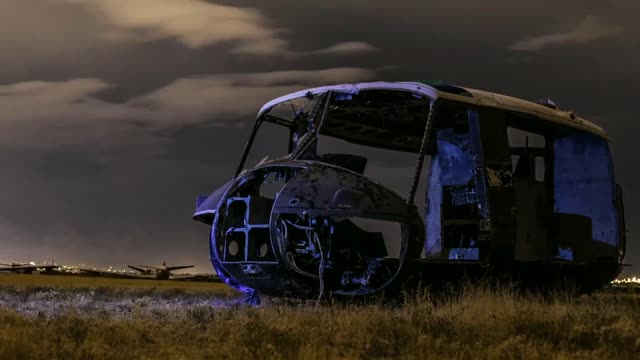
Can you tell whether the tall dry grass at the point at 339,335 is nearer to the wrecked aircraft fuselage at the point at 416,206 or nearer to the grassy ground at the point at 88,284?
the wrecked aircraft fuselage at the point at 416,206

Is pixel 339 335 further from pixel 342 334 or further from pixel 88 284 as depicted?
pixel 88 284

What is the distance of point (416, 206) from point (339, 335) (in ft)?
12.5

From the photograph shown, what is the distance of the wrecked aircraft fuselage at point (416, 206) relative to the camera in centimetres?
1107

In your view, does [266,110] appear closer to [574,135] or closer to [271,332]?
[574,135]

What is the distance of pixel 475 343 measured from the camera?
23.5 ft

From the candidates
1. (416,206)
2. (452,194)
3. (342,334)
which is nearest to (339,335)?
(342,334)

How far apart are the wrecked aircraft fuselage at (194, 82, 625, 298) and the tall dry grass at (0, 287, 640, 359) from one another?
5.24ft

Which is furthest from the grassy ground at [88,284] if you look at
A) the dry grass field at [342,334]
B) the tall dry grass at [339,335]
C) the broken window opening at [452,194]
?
the tall dry grass at [339,335]

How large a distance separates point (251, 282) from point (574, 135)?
7.95 meters

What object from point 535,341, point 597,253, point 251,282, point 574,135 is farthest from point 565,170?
point 535,341

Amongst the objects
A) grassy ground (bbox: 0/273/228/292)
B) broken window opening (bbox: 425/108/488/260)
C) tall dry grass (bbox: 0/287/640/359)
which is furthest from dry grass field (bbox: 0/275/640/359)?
grassy ground (bbox: 0/273/228/292)

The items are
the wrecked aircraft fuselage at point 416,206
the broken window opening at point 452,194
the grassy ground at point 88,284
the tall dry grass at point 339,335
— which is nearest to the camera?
the tall dry grass at point 339,335

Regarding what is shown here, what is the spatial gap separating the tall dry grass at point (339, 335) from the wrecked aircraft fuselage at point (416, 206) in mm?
1598

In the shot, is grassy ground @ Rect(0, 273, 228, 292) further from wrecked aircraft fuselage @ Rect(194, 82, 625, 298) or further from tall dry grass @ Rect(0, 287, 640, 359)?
tall dry grass @ Rect(0, 287, 640, 359)
